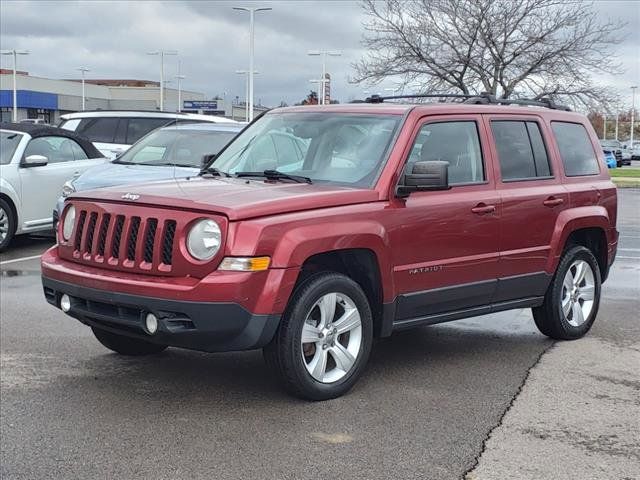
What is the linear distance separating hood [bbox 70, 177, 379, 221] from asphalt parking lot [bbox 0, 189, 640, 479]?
118 centimetres

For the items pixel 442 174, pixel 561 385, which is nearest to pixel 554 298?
pixel 561 385

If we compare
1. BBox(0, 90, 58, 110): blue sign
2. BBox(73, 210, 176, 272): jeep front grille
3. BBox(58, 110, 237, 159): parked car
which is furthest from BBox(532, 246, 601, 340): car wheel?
BBox(0, 90, 58, 110): blue sign

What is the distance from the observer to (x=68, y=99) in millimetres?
85375

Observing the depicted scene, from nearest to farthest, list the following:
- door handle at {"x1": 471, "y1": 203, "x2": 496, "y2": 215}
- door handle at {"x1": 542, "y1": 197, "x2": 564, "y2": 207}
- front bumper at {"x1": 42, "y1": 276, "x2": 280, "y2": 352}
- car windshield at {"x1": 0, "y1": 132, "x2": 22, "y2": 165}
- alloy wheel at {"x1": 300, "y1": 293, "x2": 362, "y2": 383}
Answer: front bumper at {"x1": 42, "y1": 276, "x2": 280, "y2": 352}
alloy wheel at {"x1": 300, "y1": 293, "x2": 362, "y2": 383}
door handle at {"x1": 471, "y1": 203, "x2": 496, "y2": 215}
door handle at {"x1": 542, "y1": 197, "x2": 564, "y2": 207}
car windshield at {"x1": 0, "y1": 132, "x2": 22, "y2": 165}

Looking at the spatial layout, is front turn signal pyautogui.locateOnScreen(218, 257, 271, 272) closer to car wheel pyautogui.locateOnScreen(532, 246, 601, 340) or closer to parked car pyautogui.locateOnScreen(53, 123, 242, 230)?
car wheel pyautogui.locateOnScreen(532, 246, 601, 340)

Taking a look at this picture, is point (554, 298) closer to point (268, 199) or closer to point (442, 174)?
point (442, 174)

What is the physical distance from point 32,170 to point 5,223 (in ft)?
2.91

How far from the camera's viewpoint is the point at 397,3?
30.6m

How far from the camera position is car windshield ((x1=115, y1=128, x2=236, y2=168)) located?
10.9m

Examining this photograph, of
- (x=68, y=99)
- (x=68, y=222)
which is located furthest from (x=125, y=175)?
(x=68, y=99)

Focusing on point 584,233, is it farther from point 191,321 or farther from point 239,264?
point 191,321

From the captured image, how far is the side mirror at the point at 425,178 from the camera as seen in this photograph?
545 cm

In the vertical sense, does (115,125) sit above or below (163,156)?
above

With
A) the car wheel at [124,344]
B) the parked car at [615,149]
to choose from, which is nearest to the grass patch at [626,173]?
the parked car at [615,149]
